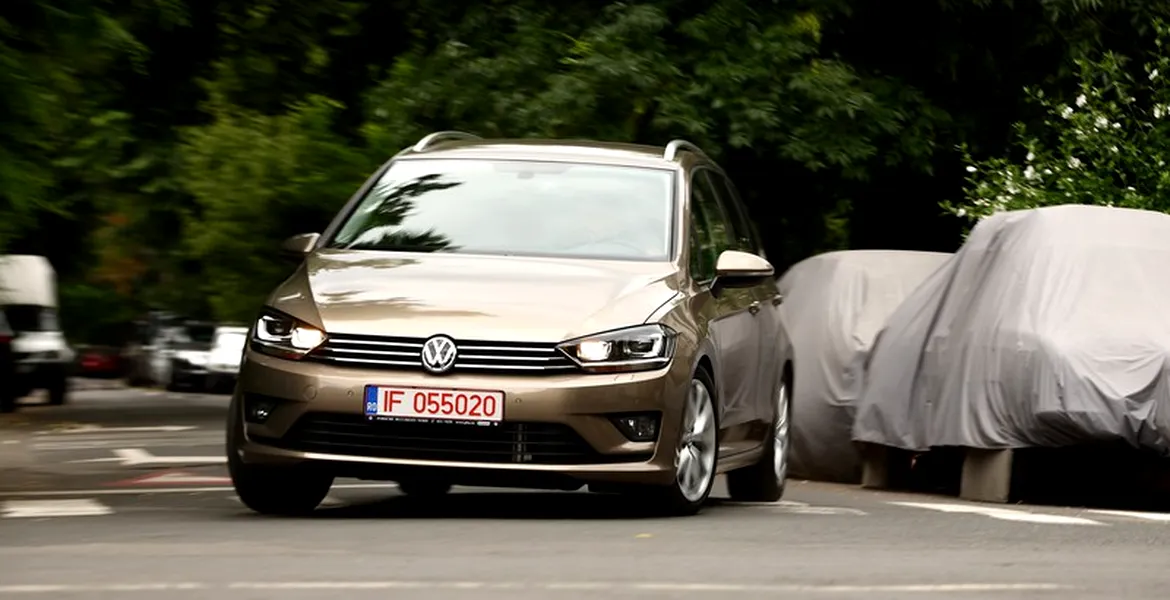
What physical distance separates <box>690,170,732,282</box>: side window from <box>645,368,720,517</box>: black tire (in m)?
0.53

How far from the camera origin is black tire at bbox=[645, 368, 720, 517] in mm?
10570

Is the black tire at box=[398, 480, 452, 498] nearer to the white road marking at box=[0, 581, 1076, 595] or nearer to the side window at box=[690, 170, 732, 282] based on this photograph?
the side window at box=[690, 170, 732, 282]

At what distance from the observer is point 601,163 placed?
11.9 m

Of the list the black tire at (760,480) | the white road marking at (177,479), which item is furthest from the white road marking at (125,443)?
the black tire at (760,480)

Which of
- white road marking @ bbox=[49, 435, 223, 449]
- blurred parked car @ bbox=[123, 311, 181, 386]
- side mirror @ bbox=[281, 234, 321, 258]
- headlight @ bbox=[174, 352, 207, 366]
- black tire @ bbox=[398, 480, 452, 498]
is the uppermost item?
side mirror @ bbox=[281, 234, 321, 258]

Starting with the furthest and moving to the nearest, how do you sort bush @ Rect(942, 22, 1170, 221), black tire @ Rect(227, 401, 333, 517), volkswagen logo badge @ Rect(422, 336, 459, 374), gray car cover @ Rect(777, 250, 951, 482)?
bush @ Rect(942, 22, 1170, 221) < gray car cover @ Rect(777, 250, 951, 482) < black tire @ Rect(227, 401, 333, 517) < volkswagen logo badge @ Rect(422, 336, 459, 374)

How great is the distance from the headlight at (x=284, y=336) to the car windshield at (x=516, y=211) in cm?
86

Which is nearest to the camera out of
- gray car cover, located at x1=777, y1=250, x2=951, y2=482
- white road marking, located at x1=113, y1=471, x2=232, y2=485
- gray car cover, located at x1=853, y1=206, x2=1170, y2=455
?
gray car cover, located at x1=853, y1=206, x2=1170, y2=455

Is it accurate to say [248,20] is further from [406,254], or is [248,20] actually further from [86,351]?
[86,351]

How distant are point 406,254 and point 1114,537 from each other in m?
3.09

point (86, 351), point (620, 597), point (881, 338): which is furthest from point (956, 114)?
point (86, 351)

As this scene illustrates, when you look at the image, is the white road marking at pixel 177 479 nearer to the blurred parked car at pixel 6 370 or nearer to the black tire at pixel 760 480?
the black tire at pixel 760 480

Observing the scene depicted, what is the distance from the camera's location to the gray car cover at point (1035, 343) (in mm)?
14133

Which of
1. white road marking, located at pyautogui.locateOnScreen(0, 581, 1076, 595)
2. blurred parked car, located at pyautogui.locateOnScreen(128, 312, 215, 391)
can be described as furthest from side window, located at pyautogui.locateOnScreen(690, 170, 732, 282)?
blurred parked car, located at pyautogui.locateOnScreen(128, 312, 215, 391)
